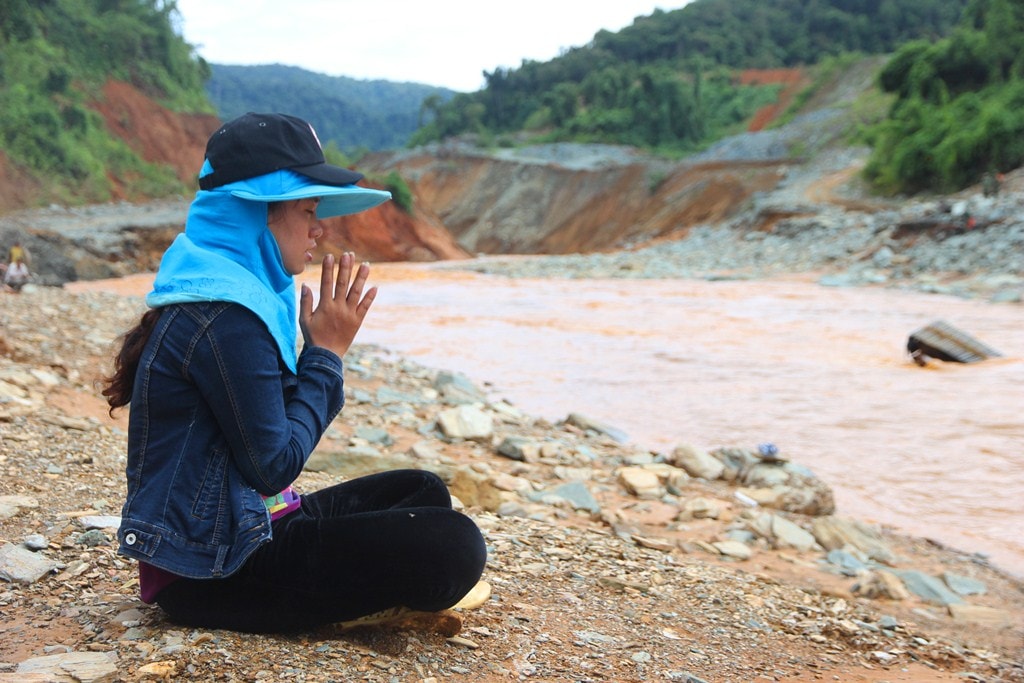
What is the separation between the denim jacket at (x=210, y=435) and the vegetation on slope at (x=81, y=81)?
28.5 m

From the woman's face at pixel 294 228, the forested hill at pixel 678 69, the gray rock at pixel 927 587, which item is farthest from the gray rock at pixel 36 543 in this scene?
the forested hill at pixel 678 69

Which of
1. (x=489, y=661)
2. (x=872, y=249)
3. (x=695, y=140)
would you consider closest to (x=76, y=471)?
(x=489, y=661)

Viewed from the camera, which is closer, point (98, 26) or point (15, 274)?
point (15, 274)

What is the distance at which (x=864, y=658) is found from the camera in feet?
10.2

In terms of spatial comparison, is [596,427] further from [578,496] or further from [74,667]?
[74,667]

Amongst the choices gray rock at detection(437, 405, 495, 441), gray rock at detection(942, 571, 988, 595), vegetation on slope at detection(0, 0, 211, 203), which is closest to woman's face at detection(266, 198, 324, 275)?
gray rock at detection(942, 571, 988, 595)

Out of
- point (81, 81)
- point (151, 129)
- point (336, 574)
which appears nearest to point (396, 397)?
point (336, 574)

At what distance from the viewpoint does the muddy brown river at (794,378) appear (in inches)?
257

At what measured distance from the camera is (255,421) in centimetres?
183

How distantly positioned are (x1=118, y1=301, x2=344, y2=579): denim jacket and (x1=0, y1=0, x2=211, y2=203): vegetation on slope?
28541 mm

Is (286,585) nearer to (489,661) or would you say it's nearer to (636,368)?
(489,661)

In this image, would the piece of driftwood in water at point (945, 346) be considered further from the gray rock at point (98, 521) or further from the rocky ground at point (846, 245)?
the gray rock at point (98, 521)

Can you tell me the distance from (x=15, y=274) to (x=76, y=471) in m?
9.68

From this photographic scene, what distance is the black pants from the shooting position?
6.82 ft
